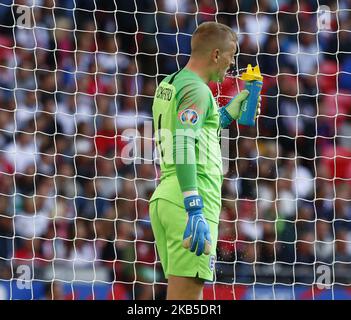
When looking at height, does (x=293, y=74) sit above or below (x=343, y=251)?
above

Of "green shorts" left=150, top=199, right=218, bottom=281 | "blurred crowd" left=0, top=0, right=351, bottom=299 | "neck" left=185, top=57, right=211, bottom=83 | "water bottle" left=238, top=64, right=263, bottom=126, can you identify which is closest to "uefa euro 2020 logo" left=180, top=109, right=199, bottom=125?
"neck" left=185, top=57, right=211, bottom=83

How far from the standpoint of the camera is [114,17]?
709 centimetres

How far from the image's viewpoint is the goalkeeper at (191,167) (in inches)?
155

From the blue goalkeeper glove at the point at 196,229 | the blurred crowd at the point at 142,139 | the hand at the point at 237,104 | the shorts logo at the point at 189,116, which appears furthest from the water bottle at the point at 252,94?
the blurred crowd at the point at 142,139

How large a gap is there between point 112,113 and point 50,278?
45.6 inches

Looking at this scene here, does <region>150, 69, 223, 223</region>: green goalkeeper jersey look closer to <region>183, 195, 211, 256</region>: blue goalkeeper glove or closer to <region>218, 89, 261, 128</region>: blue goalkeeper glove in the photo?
Result: <region>183, 195, 211, 256</region>: blue goalkeeper glove

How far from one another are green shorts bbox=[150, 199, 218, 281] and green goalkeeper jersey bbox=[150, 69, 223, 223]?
0.04m

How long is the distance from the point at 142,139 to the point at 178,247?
2682mm

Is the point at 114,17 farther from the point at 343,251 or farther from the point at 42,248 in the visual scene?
the point at 343,251

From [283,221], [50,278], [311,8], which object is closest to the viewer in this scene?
[50,278]

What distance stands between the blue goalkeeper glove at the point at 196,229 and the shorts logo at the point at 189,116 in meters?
0.28

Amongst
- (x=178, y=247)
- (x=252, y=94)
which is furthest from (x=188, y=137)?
(x=252, y=94)

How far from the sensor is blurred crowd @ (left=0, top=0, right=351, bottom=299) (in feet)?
21.4

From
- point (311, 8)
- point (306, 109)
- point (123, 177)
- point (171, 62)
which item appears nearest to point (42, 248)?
point (123, 177)
